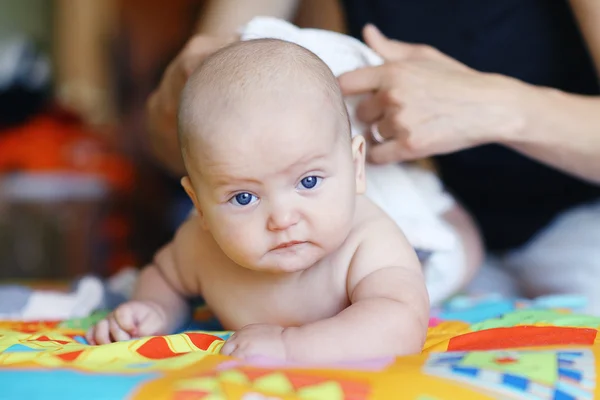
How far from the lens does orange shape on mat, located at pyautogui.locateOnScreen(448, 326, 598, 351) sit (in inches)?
28.0

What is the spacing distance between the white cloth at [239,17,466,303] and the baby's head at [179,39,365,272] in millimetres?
232

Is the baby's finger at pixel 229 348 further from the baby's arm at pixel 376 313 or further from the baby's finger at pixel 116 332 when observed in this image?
the baby's finger at pixel 116 332

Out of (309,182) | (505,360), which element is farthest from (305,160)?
(505,360)

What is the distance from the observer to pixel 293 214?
0.67 metres

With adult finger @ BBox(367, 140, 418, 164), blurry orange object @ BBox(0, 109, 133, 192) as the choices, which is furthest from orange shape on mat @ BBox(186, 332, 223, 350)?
blurry orange object @ BBox(0, 109, 133, 192)

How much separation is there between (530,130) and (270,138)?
1.50 ft

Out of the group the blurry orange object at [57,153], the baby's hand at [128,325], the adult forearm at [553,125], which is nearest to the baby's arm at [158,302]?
the baby's hand at [128,325]

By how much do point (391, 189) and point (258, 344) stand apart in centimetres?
42

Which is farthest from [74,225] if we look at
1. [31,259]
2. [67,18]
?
[67,18]

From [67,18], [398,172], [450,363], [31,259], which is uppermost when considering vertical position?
[67,18]

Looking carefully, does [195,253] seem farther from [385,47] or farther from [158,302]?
[385,47]

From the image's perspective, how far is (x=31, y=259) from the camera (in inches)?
98.0

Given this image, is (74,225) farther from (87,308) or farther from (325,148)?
(325,148)

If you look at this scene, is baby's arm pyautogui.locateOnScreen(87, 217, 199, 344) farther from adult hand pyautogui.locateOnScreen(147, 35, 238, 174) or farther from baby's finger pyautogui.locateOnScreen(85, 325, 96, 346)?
adult hand pyautogui.locateOnScreen(147, 35, 238, 174)
